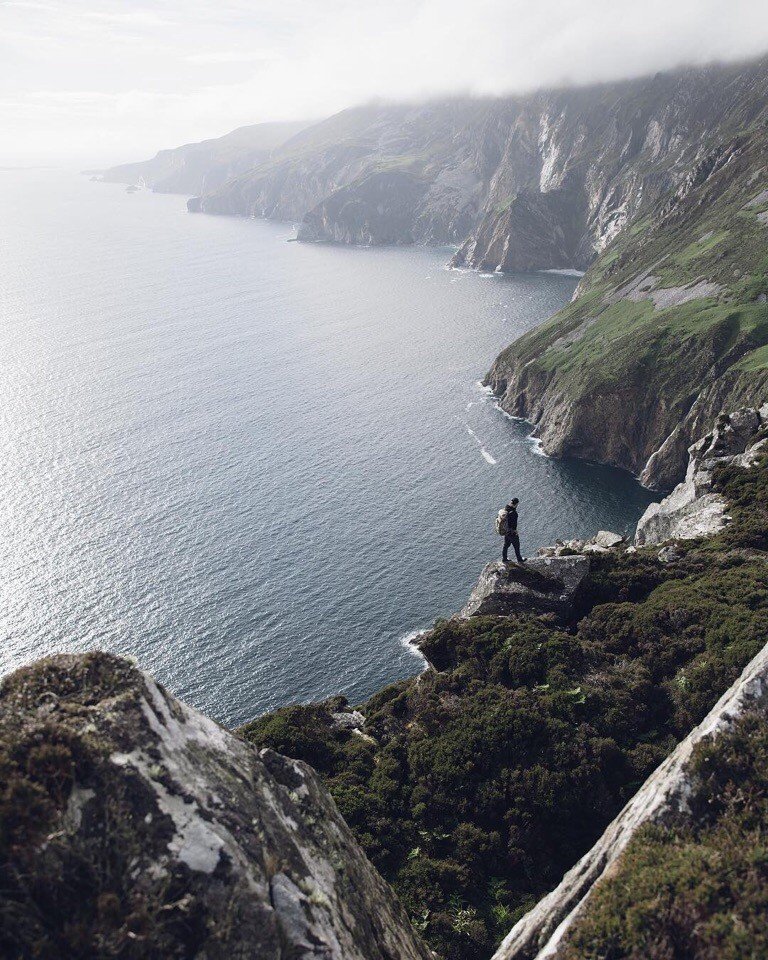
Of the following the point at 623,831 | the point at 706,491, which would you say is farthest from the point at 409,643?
the point at 623,831

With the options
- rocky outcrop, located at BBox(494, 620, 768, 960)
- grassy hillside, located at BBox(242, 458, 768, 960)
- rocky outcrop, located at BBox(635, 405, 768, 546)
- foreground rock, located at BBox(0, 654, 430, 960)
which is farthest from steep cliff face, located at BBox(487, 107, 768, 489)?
foreground rock, located at BBox(0, 654, 430, 960)

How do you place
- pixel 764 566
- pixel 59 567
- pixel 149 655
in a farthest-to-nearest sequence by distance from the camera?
pixel 59 567 → pixel 149 655 → pixel 764 566

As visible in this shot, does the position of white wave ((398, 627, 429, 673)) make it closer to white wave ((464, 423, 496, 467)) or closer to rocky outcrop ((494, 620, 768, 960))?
white wave ((464, 423, 496, 467))

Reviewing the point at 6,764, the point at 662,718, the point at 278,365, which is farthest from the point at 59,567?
the point at 278,365

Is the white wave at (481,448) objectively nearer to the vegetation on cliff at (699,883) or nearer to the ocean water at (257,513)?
the ocean water at (257,513)

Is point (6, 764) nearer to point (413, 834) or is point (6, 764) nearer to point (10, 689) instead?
point (10, 689)

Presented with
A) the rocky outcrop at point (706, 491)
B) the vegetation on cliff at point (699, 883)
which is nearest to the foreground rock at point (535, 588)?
the rocky outcrop at point (706, 491)

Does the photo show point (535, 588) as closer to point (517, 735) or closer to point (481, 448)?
point (517, 735)
